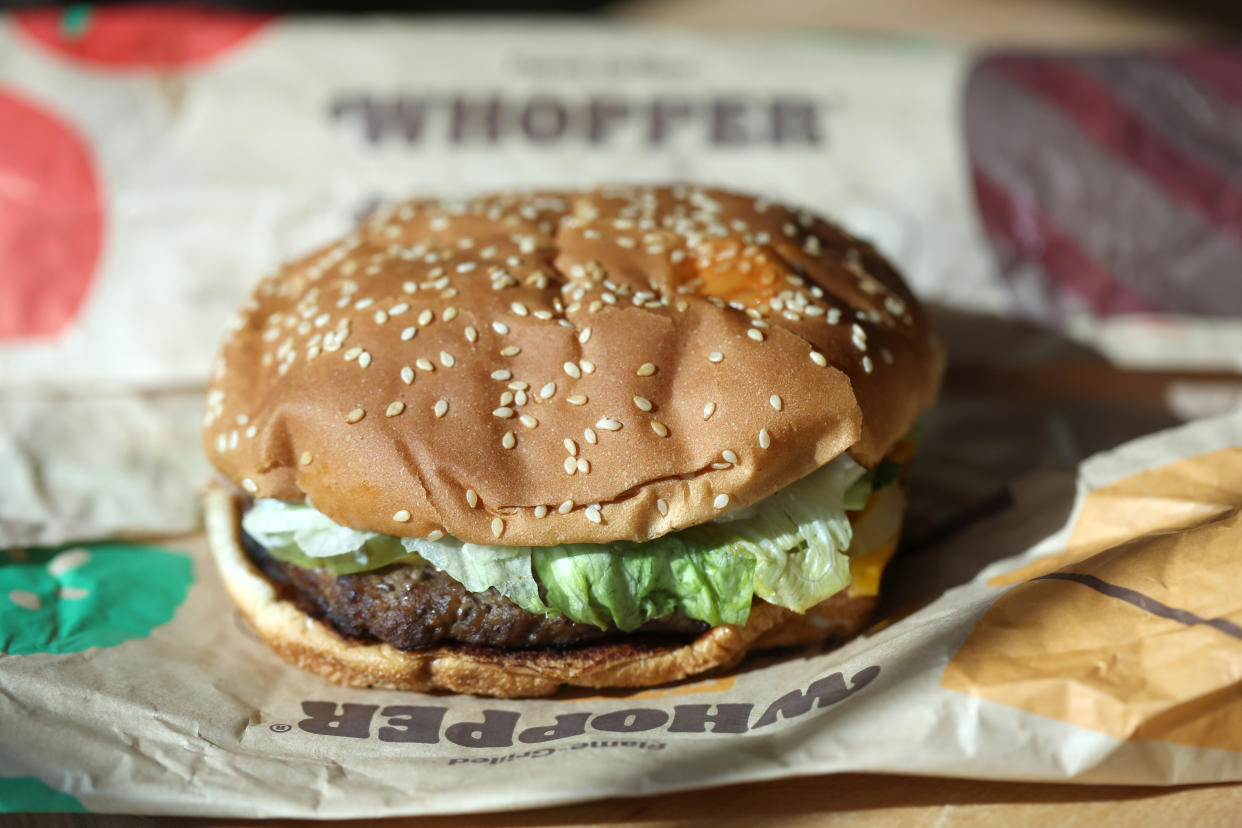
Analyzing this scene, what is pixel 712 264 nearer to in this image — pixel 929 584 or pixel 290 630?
pixel 929 584

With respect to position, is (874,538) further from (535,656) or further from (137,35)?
(137,35)

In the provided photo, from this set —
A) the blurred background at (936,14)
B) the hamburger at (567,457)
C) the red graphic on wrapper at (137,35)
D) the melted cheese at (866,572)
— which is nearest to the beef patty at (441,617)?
the hamburger at (567,457)

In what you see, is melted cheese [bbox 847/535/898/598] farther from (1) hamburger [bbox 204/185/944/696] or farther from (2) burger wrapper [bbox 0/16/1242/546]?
(2) burger wrapper [bbox 0/16/1242/546]

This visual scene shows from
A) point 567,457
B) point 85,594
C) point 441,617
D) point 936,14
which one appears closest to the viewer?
point 567,457

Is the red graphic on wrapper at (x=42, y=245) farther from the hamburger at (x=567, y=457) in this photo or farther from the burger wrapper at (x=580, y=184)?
the hamburger at (x=567, y=457)

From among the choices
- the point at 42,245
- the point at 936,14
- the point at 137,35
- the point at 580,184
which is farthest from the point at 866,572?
the point at 936,14

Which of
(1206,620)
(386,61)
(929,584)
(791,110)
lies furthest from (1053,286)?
(386,61)
